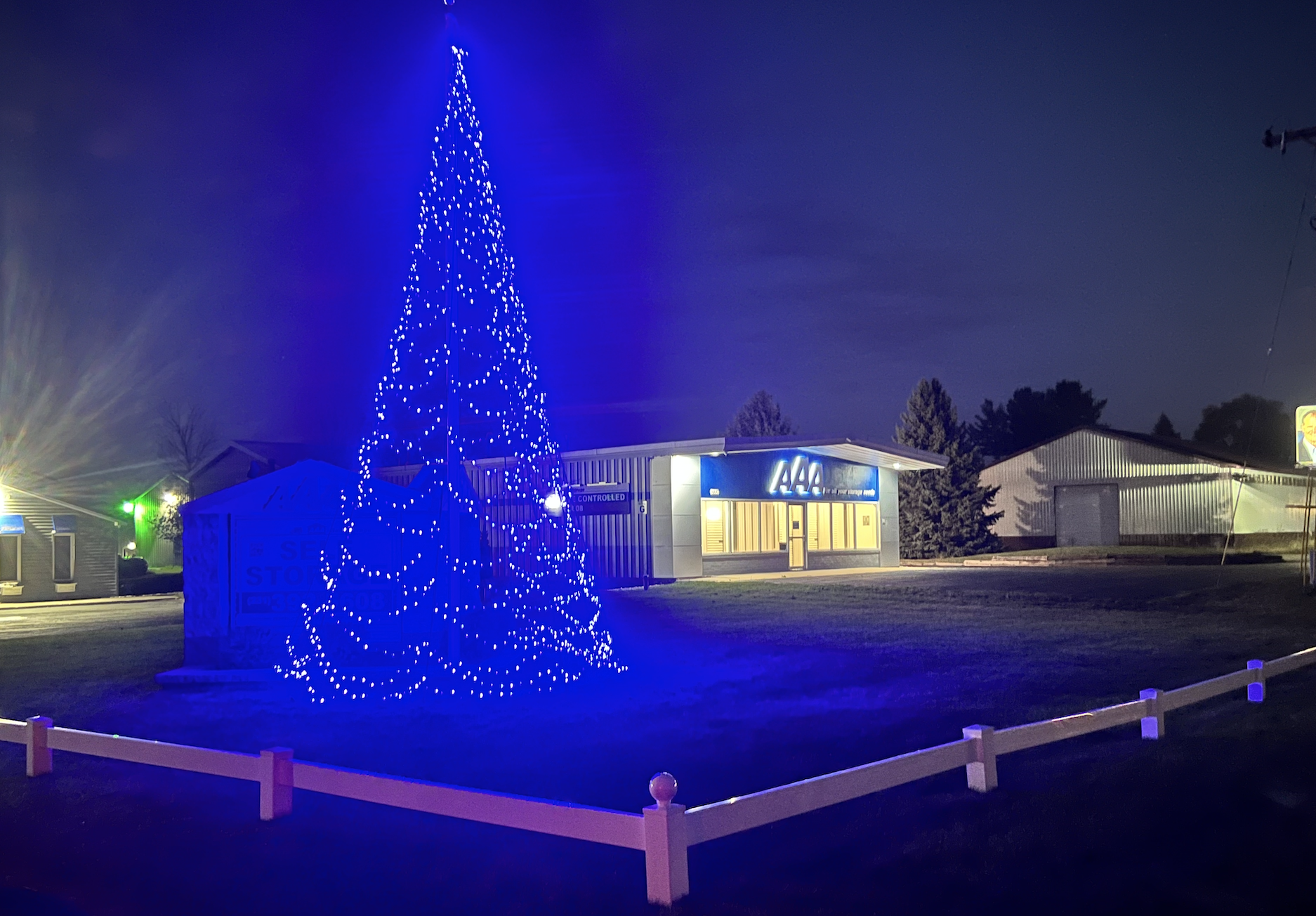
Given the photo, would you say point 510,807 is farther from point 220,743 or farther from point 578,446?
point 578,446

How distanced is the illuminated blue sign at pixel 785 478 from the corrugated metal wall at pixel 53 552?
1853 cm

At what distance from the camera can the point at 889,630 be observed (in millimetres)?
16906

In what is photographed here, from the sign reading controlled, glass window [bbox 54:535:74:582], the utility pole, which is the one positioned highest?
the utility pole

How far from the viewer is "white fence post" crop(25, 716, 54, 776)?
25.1 ft

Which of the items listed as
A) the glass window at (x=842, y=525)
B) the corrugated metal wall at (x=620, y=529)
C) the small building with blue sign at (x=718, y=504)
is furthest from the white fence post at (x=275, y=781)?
the glass window at (x=842, y=525)

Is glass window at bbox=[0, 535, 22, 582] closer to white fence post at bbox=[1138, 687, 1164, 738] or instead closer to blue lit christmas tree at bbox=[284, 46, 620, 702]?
blue lit christmas tree at bbox=[284, 46, 620, 702]

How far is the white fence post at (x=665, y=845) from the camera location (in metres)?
4.71

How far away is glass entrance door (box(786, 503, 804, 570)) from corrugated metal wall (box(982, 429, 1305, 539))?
59.9 feet

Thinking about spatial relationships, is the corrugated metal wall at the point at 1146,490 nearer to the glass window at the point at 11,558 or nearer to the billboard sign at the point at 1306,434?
the billboard sign at the point at 1306,434

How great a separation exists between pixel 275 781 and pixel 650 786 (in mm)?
2508

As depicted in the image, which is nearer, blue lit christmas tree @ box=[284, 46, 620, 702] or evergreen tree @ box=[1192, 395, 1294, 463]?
blue lit christmas tree @ box=[284, 46, 620, 702]

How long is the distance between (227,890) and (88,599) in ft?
101

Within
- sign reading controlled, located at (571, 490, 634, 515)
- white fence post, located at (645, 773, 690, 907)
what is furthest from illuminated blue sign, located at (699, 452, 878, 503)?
white fence post, located at (645, 773, 690, 907)

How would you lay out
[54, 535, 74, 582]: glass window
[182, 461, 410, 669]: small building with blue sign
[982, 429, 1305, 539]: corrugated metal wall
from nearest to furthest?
[182, 461, 410, 669]: small building with blue sign
[54, 535, 74, 582]: glass window
[982, 429, 1305, 539]: corrugated metal wall
